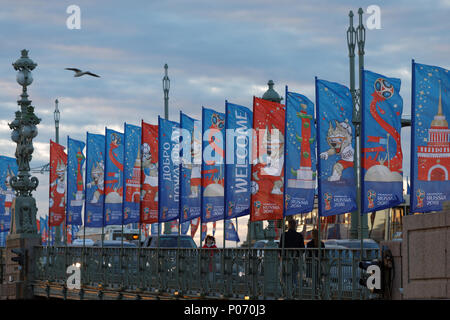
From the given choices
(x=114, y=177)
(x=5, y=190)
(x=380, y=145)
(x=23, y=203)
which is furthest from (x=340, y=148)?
(x=5, y=190)

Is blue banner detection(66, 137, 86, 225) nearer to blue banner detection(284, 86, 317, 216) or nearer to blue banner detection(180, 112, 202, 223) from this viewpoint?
blue banner detection(180, 112, 202, 223)

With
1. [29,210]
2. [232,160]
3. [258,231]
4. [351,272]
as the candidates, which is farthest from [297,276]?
[29,210]

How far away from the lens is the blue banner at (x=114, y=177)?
37.8m

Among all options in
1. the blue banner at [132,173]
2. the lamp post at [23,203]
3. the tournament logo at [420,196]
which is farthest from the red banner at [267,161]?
the lamp post at [23,203]

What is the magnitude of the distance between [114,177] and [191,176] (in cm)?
647

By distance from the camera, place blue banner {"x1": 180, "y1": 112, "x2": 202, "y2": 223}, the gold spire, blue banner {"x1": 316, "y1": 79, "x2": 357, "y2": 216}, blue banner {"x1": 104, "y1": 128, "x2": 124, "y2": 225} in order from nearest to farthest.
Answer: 1. the gold spire
2. blue banner {"x1": 316, "y1": 79, "x2": 357, "y2": 216}
3. blue banner {"x1": 180, "y1": 112, "x2": 202, "y2": 223}
4. blue banner {"x1": 104, "y1": 128, "x2": 124, "y2": 225}

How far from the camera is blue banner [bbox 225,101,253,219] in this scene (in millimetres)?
27938

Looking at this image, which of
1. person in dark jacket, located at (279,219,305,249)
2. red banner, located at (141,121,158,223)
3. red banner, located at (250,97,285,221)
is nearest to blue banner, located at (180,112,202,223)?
red banner, located at (141,121,158,223)

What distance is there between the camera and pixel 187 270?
28.8 meters

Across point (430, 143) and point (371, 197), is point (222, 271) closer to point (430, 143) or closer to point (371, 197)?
point (371, 197)

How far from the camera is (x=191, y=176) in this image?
106ft

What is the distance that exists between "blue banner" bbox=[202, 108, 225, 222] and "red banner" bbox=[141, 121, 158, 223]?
14.7ft

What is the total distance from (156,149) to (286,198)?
11.0 metres
